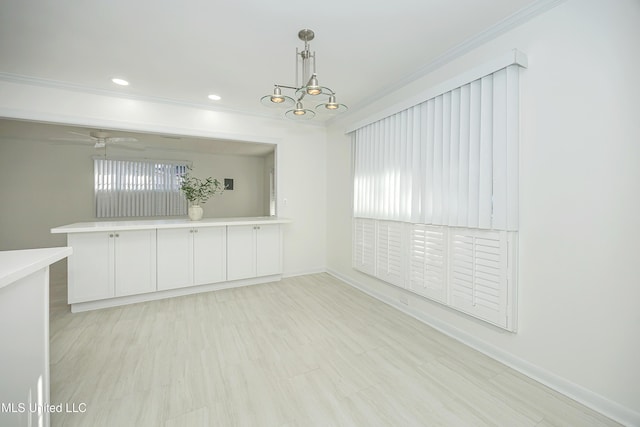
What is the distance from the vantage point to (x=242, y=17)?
195cm

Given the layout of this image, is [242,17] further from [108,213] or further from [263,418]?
[108,213]

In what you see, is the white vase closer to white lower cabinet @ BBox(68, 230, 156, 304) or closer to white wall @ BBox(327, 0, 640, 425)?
white lower cabinet @ BBox(68, 230, 156, 304)

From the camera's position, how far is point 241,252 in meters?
3.69

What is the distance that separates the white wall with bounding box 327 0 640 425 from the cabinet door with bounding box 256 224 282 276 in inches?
110

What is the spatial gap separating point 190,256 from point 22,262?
237 cm

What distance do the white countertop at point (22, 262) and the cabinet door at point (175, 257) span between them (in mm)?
1894

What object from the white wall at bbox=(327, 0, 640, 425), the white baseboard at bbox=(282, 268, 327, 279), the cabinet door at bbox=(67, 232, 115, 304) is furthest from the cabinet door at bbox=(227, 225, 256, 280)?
the white wall at bbox=(327, 0, 640, 425)

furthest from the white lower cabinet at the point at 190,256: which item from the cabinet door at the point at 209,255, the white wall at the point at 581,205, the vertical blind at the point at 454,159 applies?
the white wall at the point at 581,205

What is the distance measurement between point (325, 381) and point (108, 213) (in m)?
6.39

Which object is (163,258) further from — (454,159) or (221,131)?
(454,159)

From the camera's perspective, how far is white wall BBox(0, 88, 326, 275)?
291cm

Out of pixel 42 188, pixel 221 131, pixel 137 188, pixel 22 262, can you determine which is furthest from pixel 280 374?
pixel 42 188

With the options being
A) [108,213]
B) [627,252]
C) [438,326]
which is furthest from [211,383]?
[108,213]

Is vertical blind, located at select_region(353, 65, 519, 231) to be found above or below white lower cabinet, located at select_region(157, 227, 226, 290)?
above
